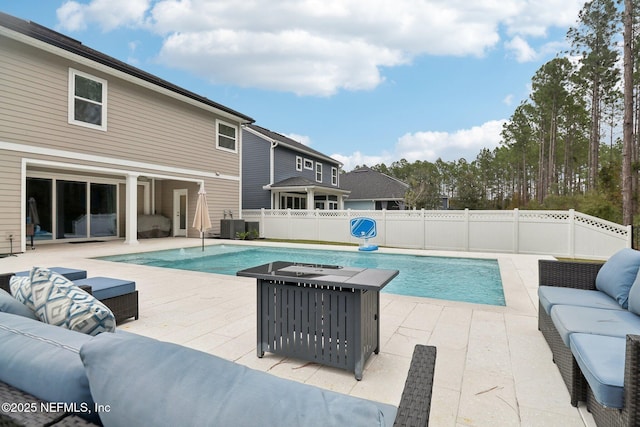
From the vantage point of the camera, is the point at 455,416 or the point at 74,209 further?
the point at 74,209

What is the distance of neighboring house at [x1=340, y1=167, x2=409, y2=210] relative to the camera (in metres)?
27.4

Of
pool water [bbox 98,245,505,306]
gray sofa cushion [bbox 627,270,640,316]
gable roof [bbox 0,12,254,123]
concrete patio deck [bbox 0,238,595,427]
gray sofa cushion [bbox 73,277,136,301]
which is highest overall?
gable roof [bbox 0,12,254,123]

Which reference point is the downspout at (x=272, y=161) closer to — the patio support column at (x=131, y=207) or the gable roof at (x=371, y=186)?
the patio support column at (x=131, y=207)

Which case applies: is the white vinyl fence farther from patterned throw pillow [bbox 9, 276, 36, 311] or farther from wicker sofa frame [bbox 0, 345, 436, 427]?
patterned throw pillow [bbox 9, 276, 36, 311]

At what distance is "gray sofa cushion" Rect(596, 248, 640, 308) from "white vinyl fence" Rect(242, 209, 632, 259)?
7.92 m

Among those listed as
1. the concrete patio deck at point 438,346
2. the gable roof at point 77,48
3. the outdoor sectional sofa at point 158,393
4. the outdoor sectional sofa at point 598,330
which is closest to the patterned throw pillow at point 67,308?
the outdoor sectional sofa at point 158,393

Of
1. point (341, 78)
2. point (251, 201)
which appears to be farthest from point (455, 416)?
point (341, 78)

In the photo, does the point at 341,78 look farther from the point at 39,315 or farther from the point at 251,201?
the point at 39,315

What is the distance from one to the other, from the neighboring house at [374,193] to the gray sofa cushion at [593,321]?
24.3 metres

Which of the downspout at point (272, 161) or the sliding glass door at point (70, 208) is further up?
the downspout at point (272, 161)

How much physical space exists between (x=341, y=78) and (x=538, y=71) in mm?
12548

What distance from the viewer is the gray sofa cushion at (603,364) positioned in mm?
1642

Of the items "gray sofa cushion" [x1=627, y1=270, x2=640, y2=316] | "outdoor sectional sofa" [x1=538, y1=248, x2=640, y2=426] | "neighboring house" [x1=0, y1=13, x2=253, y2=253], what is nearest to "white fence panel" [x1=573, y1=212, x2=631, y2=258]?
"outdoor sectional sofa" [x1=538, y1=248, x2=640, y2=426]

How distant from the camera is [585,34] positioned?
53.5ft
